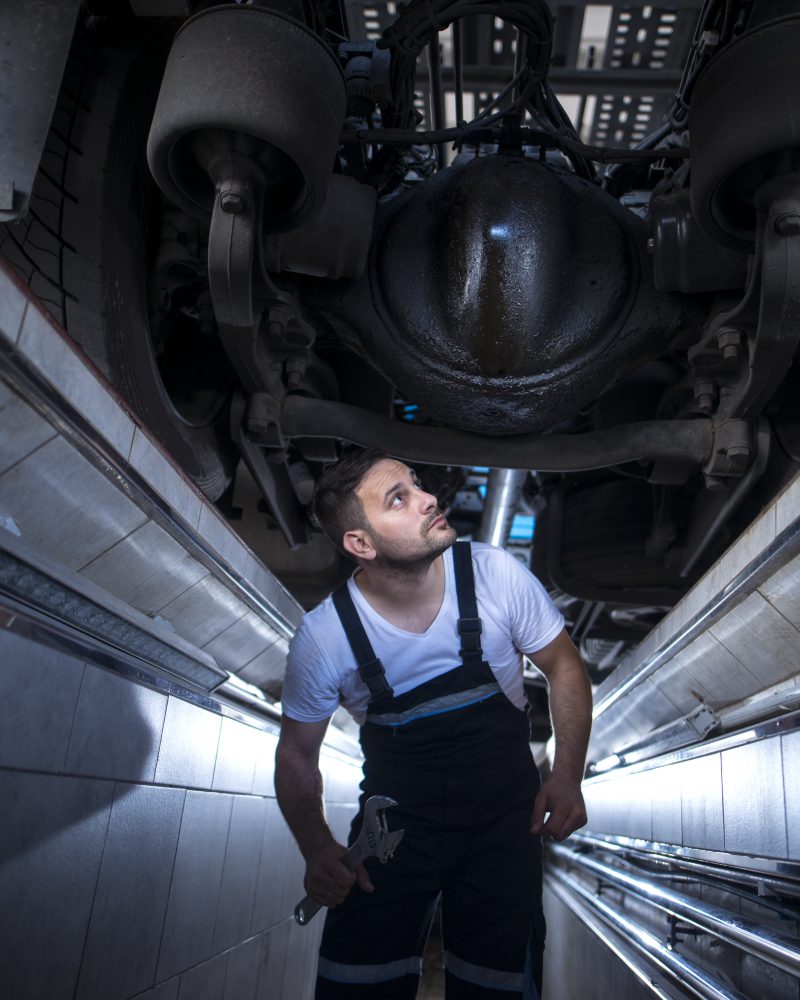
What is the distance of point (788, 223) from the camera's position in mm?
1870

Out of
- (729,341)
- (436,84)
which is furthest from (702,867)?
(436,84)

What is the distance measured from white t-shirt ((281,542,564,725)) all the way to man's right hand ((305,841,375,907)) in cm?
33

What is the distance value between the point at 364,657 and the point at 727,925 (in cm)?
102

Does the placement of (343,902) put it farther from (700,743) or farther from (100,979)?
(700,743)

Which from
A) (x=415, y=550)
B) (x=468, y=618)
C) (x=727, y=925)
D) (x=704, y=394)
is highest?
(x=704, y=394)

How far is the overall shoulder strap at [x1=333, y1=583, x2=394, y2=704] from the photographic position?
1.91 meters

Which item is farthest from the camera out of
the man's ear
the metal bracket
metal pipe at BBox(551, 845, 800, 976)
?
the metal bracket

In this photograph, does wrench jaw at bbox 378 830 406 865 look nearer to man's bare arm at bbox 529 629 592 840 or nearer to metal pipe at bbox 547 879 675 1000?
man's bare arm at bbox 529 629 592 840

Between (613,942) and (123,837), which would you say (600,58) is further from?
(613,942)

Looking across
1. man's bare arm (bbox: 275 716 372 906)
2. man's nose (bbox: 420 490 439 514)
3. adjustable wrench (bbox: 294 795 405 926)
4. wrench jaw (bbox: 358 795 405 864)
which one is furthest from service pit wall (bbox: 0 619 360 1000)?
man's nose (bbox: 420 490 439 514)

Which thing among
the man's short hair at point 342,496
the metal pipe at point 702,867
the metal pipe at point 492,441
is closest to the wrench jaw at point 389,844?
the man's short hair at point 342,496

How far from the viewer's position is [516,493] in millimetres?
3611

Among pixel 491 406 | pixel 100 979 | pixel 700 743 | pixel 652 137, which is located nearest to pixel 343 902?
pixel 100 979

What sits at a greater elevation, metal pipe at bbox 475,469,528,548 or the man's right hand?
metal pipe at bbox 475,469,528,548
